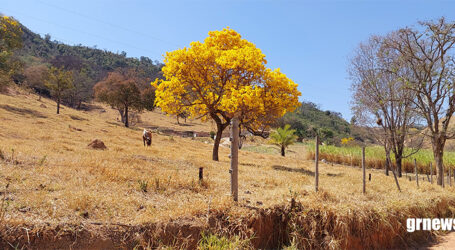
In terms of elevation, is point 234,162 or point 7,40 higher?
point 7,40

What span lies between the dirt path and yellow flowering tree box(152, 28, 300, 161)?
26.3ft

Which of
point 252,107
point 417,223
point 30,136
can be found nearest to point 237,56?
point 252,107

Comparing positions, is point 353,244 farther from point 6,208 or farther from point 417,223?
point 6,208

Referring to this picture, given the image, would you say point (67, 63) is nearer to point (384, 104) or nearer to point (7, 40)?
point (7, 40)

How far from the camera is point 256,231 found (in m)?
6.46

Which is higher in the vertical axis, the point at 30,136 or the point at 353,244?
the point at 30,136

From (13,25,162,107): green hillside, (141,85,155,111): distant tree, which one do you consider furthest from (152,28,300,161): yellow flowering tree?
(13,25,162,107): green hillside

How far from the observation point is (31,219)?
498 centimetres

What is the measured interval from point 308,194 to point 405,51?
1080cm

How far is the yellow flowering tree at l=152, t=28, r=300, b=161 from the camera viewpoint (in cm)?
1382

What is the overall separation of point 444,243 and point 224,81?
36.0 feet

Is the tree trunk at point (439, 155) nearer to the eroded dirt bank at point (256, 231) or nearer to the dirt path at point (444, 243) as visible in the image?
the dirt path at point (444, 243)

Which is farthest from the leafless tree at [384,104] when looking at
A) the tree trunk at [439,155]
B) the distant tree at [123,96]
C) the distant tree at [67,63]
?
the distant tree at [67,63]

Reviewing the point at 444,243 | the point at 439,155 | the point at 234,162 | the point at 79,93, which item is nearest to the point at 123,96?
the point at 79,93
